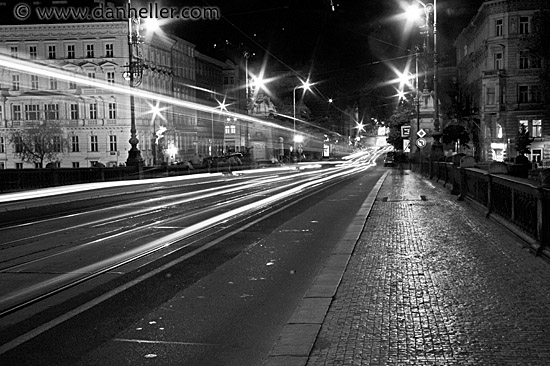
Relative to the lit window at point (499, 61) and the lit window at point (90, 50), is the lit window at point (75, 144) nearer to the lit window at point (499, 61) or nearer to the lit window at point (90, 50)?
the lit window at point (90, 50)

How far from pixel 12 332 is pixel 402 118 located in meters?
59.1

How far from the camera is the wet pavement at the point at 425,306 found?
5.36 m

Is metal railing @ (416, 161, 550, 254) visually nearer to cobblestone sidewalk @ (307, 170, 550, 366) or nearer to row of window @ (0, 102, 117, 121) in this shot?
cobblestone sidewalk @ (307, 170, 550, 366)

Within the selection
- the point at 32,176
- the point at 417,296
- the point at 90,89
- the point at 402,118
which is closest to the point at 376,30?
the point at 402,118

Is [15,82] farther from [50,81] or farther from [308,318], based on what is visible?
[308,318]

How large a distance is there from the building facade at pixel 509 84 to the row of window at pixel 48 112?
36935mm

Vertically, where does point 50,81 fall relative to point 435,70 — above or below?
above

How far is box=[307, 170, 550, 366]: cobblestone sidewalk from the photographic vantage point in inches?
211

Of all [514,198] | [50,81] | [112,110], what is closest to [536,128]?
[112,110]

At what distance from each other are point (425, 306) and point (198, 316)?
2334 millimetres

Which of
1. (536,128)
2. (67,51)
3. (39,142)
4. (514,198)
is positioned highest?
(67,51)

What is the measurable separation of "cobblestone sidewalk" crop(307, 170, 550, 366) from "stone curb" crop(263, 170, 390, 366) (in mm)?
104

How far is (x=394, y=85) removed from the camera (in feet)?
241

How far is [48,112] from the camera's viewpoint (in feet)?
225
